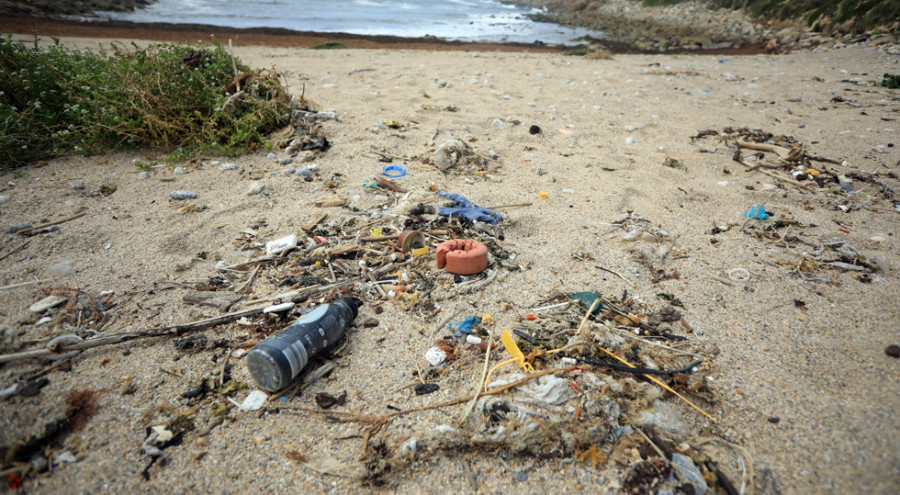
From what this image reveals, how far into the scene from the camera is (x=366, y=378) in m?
1.73

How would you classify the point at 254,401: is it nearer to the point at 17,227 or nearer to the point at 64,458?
the point at 64,458

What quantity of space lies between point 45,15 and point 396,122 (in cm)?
1580

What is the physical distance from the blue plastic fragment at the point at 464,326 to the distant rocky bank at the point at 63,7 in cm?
1689

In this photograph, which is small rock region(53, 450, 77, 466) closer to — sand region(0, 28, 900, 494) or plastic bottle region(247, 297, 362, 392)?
sand region(0, 28, 900, 494)

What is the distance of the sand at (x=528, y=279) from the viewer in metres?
1.39

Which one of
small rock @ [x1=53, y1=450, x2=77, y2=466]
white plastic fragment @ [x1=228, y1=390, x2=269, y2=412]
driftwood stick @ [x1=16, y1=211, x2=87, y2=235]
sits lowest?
small rock @ [x1=53, y1=450, x2=77, y2=466]

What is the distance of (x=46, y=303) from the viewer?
1962 mm

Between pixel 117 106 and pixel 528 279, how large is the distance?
4046 mm

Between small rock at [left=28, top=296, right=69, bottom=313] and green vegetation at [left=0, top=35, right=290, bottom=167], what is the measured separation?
2.04 metres

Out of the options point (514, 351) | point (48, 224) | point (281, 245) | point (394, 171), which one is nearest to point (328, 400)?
point (514, 351)

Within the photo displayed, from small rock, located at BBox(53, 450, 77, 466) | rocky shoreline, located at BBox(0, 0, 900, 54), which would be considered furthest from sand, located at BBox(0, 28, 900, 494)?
rocky shoreline, located at BBox(0, 0, 900, 54)

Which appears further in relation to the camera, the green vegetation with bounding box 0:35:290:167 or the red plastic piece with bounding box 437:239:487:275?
the green vegetation with bounding box 0:35:290:167

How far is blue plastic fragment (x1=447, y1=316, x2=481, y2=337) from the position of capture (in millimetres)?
1929

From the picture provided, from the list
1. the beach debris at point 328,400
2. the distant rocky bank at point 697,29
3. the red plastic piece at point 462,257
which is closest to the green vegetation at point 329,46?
the distant rocky bank at point 697,29
